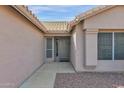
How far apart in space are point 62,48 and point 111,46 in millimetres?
8659

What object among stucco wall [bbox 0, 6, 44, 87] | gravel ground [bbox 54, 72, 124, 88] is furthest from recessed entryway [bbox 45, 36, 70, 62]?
stucco wall [bbox 0, 6, 44, 87]

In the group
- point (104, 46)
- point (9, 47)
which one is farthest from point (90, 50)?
point (9, 47)

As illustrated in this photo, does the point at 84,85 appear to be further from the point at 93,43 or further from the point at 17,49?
the point at 93,43

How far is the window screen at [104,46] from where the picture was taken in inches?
517

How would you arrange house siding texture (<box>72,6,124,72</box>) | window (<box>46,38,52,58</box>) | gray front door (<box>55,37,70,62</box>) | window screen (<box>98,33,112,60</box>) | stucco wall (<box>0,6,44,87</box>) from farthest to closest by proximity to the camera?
gray front door (<box>55,37,70,62</box>) → window (<box>46,38,52,58</box>) → window screen (<box>98,33,112,60</box>) → house siding texture (<box>72,6,124,72</box>) → stucco wall (<box>0,6,44,87</box>)

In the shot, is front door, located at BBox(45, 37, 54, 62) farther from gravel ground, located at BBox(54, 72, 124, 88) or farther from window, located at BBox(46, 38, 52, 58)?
gravel ground, located at BBox(54, 72, 124, 88)

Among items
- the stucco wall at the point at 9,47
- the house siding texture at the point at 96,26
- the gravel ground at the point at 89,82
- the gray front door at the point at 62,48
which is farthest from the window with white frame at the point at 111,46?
the gray front door at the point at 62,48

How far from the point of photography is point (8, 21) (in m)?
7.09

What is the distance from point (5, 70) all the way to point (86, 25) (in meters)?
7.10

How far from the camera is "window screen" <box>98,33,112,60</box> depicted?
13.1 meters

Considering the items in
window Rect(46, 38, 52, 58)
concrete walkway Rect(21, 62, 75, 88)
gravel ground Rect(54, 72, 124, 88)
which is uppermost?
window Rect(46, 38, 52, 58)

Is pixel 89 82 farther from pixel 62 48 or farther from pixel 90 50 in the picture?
pixel 62 48
